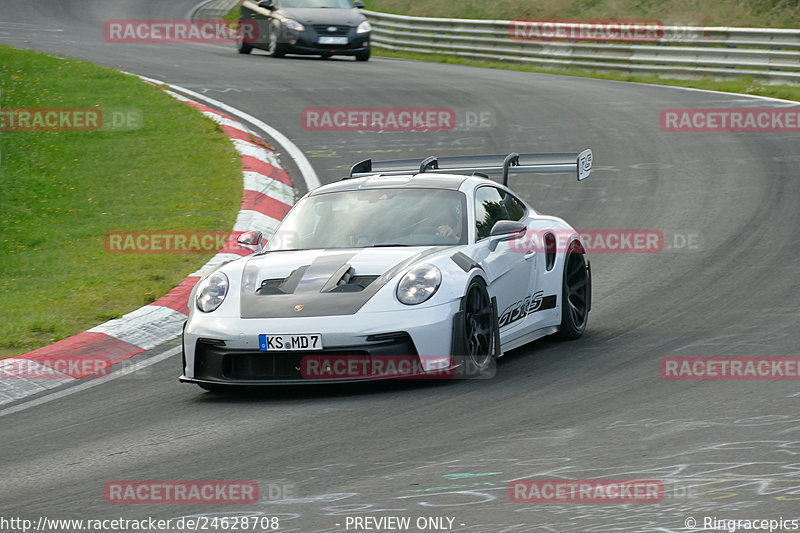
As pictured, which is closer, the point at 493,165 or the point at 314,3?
the point at 493,165

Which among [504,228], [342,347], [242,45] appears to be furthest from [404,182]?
[242,45]

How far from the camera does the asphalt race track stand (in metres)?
5.26

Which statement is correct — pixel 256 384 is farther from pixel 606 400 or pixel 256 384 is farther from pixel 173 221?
pixel 173 221

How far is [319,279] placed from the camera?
25.8 ft

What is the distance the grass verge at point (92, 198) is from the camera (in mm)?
10297

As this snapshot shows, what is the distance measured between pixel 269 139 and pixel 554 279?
8.53 m

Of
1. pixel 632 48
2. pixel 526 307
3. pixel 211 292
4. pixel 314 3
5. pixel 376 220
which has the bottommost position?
pixel 526 307

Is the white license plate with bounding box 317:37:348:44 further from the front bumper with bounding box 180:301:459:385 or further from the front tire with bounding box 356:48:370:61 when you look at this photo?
the front bumper with bounding box 180:301:459:385

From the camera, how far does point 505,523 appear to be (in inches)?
194

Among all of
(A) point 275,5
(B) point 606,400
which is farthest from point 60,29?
(B) point 606,400

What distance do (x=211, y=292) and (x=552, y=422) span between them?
8.29ft

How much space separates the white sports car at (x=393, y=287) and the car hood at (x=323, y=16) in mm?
16582

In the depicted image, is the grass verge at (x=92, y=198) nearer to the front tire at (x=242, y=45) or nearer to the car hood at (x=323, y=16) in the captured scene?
the car hood at (x=323, y=16)

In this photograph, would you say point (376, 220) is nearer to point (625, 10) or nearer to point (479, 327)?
point (479, 327)
